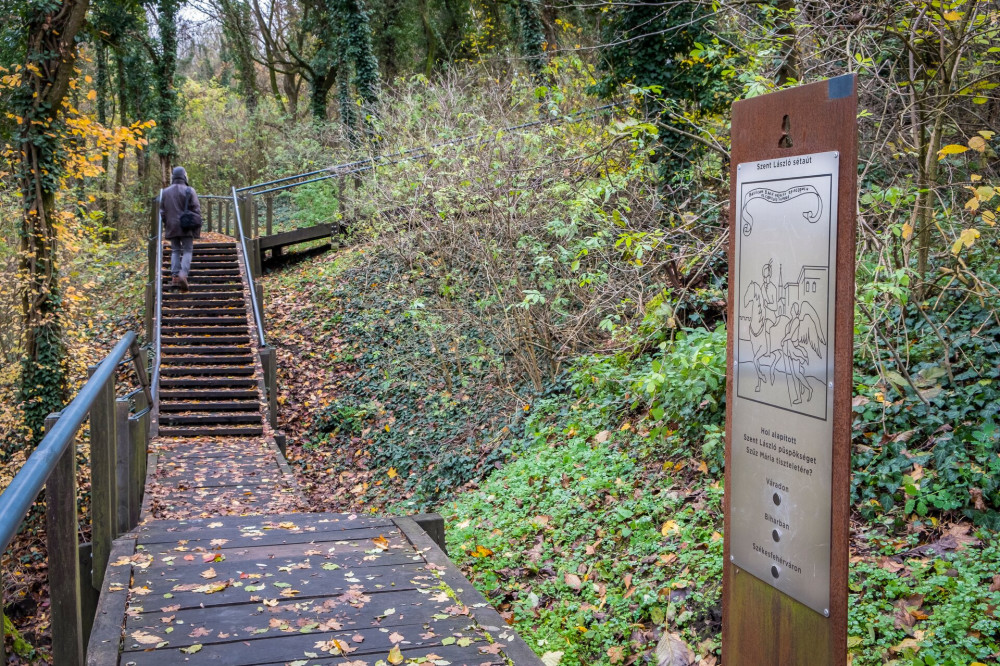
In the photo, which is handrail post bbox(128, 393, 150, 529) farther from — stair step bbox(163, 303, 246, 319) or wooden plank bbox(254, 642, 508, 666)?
stair step bbox(163, 303, 246, 319)

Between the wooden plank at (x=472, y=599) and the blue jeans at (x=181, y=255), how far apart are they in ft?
34.6

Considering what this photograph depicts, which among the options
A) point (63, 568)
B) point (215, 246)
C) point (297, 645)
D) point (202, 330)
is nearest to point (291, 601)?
point (297, 645)

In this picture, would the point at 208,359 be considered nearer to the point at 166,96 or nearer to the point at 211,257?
the point at 211,257

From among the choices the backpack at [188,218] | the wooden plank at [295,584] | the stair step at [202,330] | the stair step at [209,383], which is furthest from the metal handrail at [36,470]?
the backpack at [188,218]

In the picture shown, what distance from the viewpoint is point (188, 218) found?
46.1ft

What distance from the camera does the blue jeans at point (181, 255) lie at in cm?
1419

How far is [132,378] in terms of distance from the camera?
1557 cm

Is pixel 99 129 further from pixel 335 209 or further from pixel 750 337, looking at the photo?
pixel 750 337

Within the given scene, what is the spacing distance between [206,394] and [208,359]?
111cm

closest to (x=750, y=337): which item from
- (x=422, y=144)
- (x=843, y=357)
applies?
(x=843, y=357)

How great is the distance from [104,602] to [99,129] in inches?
508

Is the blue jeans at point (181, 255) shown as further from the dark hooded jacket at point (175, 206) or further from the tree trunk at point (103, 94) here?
the tree trunk at point (103, 94)

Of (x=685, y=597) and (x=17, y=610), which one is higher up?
(x=685, y=597)

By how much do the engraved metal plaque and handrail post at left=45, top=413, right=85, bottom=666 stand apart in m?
2.47
